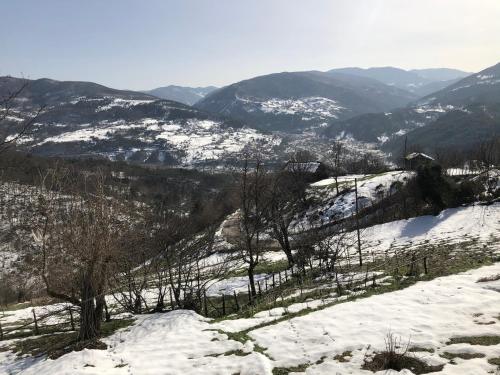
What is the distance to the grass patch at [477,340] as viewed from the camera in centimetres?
1196

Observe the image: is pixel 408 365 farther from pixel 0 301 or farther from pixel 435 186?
pixel 0 301

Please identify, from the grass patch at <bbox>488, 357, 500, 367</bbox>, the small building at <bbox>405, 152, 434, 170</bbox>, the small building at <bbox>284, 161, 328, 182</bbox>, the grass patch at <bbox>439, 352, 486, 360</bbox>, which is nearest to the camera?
the grass patch at <bbox>488, 357, 500, 367</bbox>

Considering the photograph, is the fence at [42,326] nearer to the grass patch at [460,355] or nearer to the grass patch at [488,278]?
the grass patch at [460,355]

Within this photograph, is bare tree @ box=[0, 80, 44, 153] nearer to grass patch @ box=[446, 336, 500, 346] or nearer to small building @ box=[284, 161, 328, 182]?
grass patch @ box=[446, 336, 500, 346]

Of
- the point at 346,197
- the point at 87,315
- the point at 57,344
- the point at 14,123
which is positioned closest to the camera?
the point at 14,123

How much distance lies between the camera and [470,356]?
443 inches

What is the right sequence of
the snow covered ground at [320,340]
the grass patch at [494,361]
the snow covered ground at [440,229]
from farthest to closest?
1. the snow covered ground at [440,229]
2. the snow covered ground at [320,340]
3. the grass patch at [494,361]

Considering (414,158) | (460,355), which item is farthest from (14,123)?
(414,158)

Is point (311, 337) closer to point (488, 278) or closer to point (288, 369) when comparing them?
point (288, 369)

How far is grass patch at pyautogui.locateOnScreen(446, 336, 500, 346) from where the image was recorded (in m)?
12.0

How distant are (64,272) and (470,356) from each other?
17.0 m

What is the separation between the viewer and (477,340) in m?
12.3

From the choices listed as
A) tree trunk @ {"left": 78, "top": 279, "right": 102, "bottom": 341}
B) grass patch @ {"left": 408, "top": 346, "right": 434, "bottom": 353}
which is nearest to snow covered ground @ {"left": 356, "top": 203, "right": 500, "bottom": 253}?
grass patch @ {"left": 408, "top": 346, "right": 434, "bottom": 353}

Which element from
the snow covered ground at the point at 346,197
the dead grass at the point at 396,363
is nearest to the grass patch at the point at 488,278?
the dead grass at the point at 396,363
